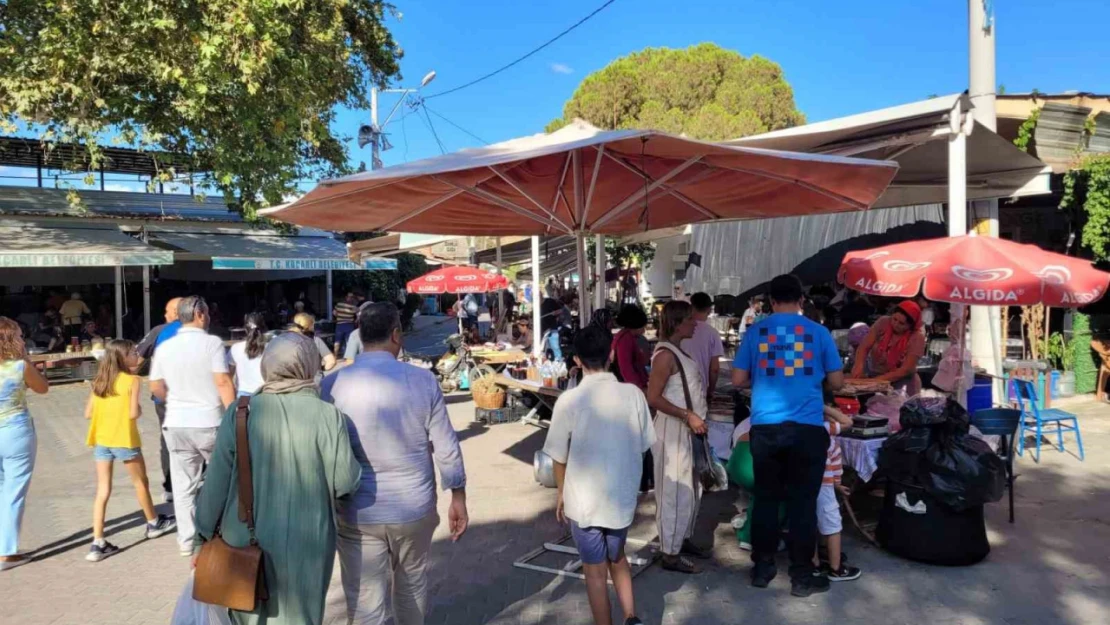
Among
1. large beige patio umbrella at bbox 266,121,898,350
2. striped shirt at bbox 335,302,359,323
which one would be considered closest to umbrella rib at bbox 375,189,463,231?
large beige patio umbrella at bbox 266,121,898,350

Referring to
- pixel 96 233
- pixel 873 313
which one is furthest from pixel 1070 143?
pixel 96 233

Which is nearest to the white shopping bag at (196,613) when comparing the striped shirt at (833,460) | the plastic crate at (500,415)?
the striped shirt at (833,460)

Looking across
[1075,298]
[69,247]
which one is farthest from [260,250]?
[1075,298]

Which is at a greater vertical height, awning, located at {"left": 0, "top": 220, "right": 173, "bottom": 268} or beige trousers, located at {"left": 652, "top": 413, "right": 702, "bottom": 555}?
awning, located at {"left": 0, "top": 220, "right": 173, "bottom": 268}

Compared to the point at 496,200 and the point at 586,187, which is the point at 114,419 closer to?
the point at 496,200

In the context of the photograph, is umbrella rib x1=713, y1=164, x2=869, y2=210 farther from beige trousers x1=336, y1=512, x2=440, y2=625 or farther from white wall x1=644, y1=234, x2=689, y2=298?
white wall x1=644, y1=234, x2=689, y2=298

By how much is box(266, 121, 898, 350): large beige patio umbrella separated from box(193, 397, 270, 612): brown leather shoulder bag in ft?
6.15

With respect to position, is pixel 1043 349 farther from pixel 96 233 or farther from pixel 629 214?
pixel 96 233

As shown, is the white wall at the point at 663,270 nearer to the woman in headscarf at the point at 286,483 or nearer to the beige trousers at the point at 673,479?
the beige trousers at the point at 673,479

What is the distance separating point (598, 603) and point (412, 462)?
44.1 inches

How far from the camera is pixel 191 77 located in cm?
996

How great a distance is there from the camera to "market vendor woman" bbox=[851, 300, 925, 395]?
5.62 metres

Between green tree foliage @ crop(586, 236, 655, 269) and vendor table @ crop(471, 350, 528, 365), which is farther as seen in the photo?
green tree foliage @ crop(586, 236, 655, 269)

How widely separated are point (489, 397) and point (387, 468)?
652 cm
